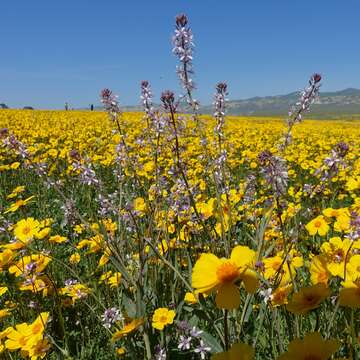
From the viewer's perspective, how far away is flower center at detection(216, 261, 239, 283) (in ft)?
4.08

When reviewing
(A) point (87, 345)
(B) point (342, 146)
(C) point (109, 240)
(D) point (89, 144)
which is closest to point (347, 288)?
(B) point (342, 146)

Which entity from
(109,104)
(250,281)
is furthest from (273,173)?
(109,104)

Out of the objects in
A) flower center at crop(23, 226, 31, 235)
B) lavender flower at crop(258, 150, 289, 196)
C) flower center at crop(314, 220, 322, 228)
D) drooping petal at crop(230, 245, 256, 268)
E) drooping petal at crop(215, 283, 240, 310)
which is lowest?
flower center at crop(314, 220, 322, 228)

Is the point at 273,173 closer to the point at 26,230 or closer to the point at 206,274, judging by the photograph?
the point at 206,274

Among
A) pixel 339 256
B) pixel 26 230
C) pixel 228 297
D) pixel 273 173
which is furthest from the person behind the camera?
pixel 26 230

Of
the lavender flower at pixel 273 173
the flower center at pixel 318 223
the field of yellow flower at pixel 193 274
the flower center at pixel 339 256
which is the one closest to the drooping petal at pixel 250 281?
the field of yellow flower at pixel 193 274

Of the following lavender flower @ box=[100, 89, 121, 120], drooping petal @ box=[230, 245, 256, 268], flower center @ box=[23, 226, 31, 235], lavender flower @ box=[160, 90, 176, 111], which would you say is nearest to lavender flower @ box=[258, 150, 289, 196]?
drooping petal @ box=[230, 245, 256, 268]

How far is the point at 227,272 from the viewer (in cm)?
127

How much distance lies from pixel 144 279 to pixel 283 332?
0.95 m

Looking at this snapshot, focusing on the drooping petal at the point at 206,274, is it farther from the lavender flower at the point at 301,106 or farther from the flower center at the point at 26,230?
the flower center at the point at 26,230

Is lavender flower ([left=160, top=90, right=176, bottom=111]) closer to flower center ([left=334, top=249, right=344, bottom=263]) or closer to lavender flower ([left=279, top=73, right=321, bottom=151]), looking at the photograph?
lavender flower ([left=279, top=73, right=321, bottom=151])

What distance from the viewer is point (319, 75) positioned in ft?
6.33

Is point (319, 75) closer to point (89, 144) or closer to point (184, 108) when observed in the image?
point (184, 108)

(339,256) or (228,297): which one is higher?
(228,297)
